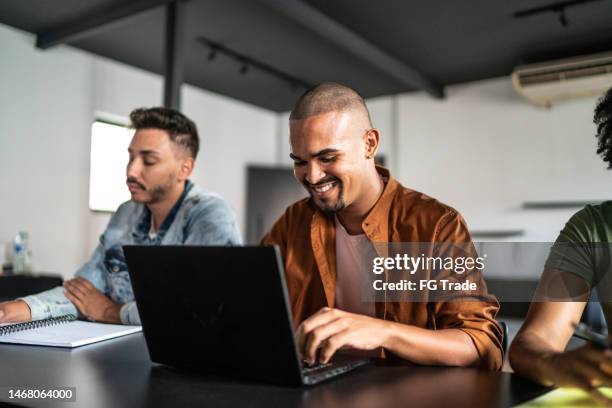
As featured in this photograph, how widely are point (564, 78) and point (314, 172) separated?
13.6ft

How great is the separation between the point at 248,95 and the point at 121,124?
1651 millimetres

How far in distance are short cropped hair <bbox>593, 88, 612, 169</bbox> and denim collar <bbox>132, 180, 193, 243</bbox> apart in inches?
52.8

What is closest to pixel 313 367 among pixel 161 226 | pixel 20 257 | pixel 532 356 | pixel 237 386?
pixel 237 386

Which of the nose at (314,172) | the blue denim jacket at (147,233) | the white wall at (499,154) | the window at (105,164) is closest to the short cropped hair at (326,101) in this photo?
the nose at (314,172)

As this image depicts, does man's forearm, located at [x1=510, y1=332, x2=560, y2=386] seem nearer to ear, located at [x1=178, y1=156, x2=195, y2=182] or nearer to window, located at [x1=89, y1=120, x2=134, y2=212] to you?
ear, located at [x1=178, y1=156, x2=195, y2=182]

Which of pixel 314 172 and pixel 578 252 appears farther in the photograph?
pixel 314 172

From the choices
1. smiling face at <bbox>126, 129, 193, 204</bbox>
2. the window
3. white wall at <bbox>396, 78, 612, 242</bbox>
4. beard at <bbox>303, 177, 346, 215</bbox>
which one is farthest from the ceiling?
beard at <bbox>303, 177, 346, 215</bbox>

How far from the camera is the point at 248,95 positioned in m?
6.08

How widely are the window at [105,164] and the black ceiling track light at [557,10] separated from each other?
341 cm

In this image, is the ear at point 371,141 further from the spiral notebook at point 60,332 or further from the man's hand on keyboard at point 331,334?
the spiral notebook at point 60,332

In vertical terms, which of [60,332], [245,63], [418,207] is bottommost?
[60,332]

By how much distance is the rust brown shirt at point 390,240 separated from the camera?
112 centimetres

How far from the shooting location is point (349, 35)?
4.30m

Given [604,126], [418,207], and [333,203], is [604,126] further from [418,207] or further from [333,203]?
[333,203]
